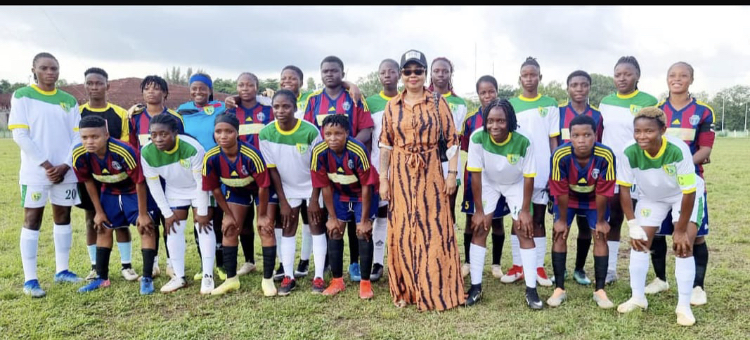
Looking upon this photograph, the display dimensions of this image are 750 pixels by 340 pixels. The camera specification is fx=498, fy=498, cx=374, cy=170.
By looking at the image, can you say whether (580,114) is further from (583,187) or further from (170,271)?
(170,271)

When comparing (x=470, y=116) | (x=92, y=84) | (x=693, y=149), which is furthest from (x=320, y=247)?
(x=693, y=149)

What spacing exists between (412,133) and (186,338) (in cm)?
238

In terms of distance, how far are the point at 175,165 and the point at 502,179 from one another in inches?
120

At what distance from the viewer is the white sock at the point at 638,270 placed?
414cm

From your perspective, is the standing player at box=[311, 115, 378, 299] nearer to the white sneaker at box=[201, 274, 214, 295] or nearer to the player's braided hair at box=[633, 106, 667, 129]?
the white sneaker at box=[201, 274, 214, 295]

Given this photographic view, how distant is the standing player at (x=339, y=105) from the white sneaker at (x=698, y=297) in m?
3.02

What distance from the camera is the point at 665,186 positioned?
3.99 m

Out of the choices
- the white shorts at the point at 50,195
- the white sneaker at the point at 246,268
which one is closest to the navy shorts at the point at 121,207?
the white shorts at the point at 50,195

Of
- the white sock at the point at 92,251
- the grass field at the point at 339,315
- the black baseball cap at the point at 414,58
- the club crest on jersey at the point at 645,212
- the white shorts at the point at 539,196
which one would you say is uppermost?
the black baseball cap at the point at 414,58

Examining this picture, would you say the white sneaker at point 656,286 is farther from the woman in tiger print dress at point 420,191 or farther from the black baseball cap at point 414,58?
the black baseball cap at point 414,58

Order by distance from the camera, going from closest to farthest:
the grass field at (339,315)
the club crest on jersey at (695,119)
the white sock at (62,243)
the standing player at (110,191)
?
the grass field at (339,315) → the club crest on jersey at (695,119) → the standing player at (110,191) → the white sock at (62,243)

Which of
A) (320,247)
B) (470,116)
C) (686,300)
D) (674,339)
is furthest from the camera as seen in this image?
(470,116)

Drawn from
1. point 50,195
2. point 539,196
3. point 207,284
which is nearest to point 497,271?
point 539,196

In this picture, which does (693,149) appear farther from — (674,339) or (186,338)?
(186,338)
